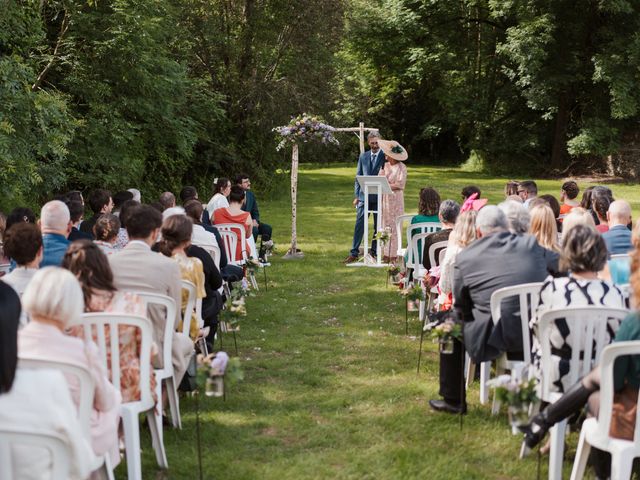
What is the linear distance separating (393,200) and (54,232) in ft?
22.6

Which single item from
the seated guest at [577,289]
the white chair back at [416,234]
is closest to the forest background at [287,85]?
the white chair back at [416,234]

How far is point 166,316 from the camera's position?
4598 millimetres

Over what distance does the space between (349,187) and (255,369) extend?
69.3ft

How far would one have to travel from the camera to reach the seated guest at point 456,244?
19.2 ft

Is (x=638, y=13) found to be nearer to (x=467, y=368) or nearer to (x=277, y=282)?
(x=277, y=282)

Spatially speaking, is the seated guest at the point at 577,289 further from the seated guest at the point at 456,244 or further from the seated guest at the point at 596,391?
the seated guest at the point at 456,244

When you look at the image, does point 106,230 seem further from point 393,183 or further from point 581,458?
point 393,183

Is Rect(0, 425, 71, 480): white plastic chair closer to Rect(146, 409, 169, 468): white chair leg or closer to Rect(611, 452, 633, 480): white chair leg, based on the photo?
Rect(146, 409, 169, 468): white chair leg

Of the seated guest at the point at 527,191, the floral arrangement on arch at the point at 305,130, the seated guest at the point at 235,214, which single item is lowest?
the seated guest at the point at 235,214

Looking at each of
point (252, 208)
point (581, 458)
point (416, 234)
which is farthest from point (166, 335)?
point (252, 208)

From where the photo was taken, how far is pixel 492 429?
5039 millimetres

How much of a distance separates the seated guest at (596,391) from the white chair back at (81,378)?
2.13 m

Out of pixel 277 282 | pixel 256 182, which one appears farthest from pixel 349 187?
pixel 277 282

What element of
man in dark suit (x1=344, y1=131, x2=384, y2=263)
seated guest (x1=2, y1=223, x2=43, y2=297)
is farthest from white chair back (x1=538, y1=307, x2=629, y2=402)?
man in dark suit (x1=344, y1=131, x2=384, y2=263)
